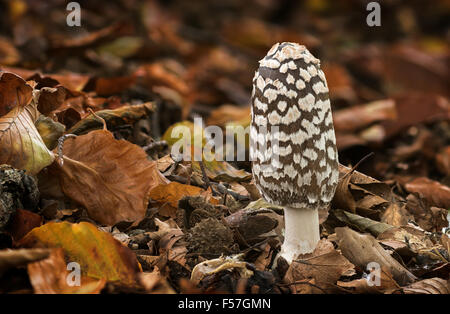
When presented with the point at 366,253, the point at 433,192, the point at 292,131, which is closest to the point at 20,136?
the point at 292,131

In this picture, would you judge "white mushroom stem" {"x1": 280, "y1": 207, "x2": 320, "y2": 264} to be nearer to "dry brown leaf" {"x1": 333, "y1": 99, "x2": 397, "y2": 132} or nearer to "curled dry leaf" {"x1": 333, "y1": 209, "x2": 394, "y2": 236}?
"curled dry leaf" {"x1": 333, "y1": 209, "x2": 394, "y2": 236}

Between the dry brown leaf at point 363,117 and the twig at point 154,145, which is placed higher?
the dry brown leaf at point 363,117

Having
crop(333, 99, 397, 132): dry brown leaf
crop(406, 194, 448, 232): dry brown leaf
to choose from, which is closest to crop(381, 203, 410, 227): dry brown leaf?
crop(406, 194, 448, 232): dry brown leaf

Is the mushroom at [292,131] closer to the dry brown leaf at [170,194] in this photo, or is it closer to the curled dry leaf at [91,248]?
the dry brown leaf at [170,194]

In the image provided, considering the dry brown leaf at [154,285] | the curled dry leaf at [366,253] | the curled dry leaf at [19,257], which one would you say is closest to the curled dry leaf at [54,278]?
the curled dry leaf at [19,257]

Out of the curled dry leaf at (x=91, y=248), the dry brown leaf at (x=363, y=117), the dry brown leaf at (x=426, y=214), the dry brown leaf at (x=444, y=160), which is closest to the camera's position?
the curled dry leaf at (x=91, y=248)

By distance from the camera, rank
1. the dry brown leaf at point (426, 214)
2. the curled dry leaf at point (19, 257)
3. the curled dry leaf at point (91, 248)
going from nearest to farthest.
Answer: the curled dry leaf at point (19, 257)
the curled dry leaf at point (91, 248)
the dry brown leaf at point (426, 214)

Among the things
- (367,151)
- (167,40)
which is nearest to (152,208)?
(367,151)
